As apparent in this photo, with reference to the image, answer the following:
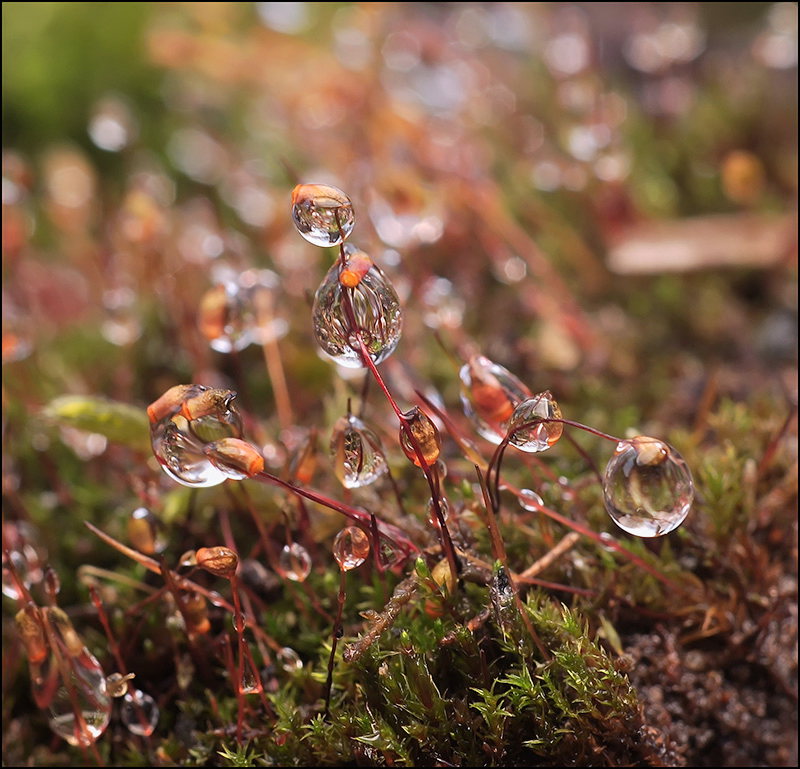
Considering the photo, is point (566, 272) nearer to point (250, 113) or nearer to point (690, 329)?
point (690, 329)

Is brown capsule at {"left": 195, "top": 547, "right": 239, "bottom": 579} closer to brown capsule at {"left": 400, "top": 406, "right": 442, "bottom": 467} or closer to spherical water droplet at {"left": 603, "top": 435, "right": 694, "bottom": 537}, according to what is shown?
brown capsule at {"left": 400, "top": 406, "right": 442, "bottom": 467}

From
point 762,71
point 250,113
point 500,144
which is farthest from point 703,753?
point 250,113

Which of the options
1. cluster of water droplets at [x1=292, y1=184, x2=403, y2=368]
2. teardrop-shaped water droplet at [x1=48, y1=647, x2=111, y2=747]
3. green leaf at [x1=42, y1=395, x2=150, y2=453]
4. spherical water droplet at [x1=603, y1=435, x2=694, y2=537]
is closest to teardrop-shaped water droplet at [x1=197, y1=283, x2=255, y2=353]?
green leaf at [x1=42, y1=395, x2=150, y2=453]

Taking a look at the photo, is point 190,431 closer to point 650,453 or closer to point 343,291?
point 343,291

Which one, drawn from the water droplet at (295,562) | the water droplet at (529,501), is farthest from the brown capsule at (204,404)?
the water droplet at (529,501)

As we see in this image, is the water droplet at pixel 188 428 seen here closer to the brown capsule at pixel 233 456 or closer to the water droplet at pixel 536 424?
the brown capsule at pixel 233 456
